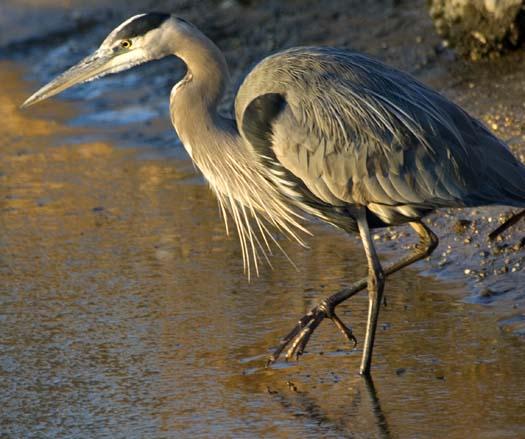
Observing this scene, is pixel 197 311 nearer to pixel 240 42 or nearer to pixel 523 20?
pixel 523 20

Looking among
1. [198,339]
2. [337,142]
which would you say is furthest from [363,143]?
[198,339]

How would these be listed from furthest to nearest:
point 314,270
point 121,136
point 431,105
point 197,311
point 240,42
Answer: point 240,42
point 121,136
point 314,270
point 197,311
point 431,105

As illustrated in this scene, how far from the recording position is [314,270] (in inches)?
285

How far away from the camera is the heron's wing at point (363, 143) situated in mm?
5879

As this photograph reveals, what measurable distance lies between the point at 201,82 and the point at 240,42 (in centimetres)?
659

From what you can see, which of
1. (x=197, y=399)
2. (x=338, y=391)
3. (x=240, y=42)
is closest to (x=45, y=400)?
(x=197, y=399)

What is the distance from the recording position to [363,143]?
5895mm

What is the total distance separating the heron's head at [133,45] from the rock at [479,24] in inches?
166

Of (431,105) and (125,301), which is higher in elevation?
(431,105)

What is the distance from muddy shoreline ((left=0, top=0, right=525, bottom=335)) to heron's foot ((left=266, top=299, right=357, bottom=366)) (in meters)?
0.81

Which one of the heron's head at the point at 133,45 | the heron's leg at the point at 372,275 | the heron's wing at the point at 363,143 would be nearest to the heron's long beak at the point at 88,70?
the heron's head at the point at 133,45

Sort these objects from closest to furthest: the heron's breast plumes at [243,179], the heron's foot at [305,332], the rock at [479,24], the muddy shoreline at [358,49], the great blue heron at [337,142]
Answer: the heron's foot at [305,332] < the great blue heron at [337,142] < the heron's breast plumes at [243,179] < the muddy shoreline at [358,49] < the rock at [479,24]

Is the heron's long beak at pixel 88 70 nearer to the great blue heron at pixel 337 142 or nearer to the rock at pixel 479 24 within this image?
the great blue heron at pixel 337 142

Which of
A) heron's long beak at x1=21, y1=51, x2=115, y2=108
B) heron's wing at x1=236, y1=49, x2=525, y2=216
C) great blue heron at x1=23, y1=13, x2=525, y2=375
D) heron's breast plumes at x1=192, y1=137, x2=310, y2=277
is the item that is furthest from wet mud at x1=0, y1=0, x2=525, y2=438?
heron's long beak at x1=21, y1=51, x2=115, y2=108
